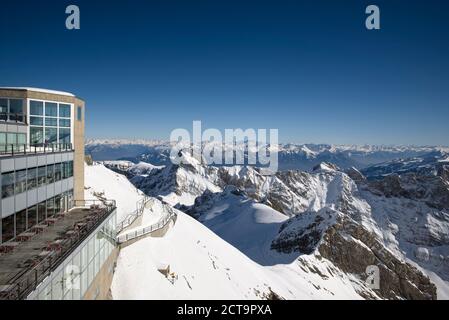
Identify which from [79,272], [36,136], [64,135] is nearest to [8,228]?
[79,272]

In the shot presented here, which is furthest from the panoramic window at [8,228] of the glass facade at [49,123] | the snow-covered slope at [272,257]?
the glass facade at [49,123]

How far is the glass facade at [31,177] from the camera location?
19250mm

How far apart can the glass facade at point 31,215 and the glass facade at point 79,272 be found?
4.65 m

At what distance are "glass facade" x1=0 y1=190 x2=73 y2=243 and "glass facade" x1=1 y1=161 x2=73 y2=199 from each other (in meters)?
1.38

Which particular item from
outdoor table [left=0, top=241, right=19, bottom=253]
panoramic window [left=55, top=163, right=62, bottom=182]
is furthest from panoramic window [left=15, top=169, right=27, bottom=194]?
panoramic window [left=55, top=163, right=62, bottom=182]

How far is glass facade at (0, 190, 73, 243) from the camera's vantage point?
768 inches

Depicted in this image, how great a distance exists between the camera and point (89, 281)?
736 inches

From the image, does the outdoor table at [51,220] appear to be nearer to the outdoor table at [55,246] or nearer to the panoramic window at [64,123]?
the outdoor table at [55,246]

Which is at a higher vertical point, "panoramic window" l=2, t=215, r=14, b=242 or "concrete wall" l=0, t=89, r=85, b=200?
"concrete wall" l=0, t=89, r=85, b=200

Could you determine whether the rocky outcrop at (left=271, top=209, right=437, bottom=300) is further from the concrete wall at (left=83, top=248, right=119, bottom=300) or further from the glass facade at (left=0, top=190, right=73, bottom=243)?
the glass facade at (left=0, top=190, right=73, bottom=243)
